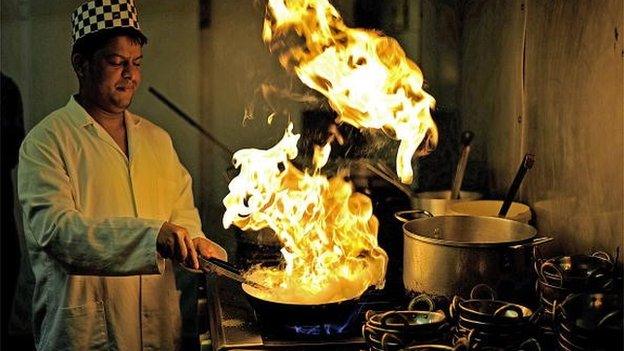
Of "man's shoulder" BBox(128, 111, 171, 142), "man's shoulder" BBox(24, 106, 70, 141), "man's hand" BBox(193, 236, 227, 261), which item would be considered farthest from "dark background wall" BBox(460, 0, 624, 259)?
"man's shoulder" BBox(24, 106, 70, 141)

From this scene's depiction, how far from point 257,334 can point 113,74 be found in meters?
1.78

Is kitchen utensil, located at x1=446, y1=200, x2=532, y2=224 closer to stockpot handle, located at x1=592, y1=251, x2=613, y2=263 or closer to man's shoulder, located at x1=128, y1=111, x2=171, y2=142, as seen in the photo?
stockpot handle, located at x1=592, y1=251, x2=613, y2=263

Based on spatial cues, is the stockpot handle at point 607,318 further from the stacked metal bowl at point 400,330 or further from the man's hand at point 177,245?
the man's hand at point 177,245

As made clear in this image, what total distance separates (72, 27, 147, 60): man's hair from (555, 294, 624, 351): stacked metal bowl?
277 centimetres

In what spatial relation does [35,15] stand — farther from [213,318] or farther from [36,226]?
[213,318]

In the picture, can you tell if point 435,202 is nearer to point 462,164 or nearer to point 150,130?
point 462,164

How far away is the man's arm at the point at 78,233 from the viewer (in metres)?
3.37

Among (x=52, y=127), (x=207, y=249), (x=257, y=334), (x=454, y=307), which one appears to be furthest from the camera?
(x=52, y=127)

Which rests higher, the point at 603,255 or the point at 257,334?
the point at 603,255

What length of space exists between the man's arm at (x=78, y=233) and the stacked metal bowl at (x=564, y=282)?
1.78 meters

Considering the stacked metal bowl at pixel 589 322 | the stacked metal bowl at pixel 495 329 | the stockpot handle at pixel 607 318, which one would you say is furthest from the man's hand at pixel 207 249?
the stockpot handle at pixel 607 318

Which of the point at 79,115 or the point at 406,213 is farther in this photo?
the point at 79,115

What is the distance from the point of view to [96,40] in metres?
3.85

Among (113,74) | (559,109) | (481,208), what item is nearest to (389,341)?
(481,208)
